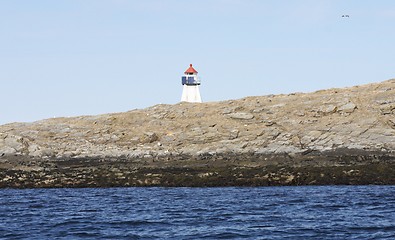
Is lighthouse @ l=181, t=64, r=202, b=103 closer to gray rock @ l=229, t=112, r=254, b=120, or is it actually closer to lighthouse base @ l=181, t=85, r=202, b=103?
lighthouse base @ l=181, t=85, r=202, b=103

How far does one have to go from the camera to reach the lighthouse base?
99438 mm

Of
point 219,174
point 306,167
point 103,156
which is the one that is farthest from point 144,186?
point 103,156

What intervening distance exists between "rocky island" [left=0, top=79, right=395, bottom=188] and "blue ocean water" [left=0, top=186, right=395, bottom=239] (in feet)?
17.9

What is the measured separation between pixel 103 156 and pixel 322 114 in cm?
2276

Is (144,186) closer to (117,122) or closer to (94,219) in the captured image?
(94,219)

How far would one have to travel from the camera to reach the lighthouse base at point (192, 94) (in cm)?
9944

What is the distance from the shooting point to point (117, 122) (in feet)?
286

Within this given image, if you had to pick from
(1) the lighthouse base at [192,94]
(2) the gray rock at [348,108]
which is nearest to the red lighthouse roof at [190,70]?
(1) the lighthouse base at [192,94]

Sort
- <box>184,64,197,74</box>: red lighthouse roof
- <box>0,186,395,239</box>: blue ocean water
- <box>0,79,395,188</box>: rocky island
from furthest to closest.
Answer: <box>184,64,197,74</box>: red lighthouse roof → <box>0,79,395,188</box>: rocky island → <box>0,186,395,239</box>: blue ocean water

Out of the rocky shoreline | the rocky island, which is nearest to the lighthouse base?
the rocky island

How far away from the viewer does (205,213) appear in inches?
1391

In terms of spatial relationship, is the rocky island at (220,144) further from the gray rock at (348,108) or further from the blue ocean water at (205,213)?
the blue ocean water at (205,213)

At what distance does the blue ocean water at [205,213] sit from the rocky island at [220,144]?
17.9ft

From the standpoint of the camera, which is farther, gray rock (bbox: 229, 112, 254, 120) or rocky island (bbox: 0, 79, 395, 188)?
gray rock (bbox: 229, 112, 254, 120)
